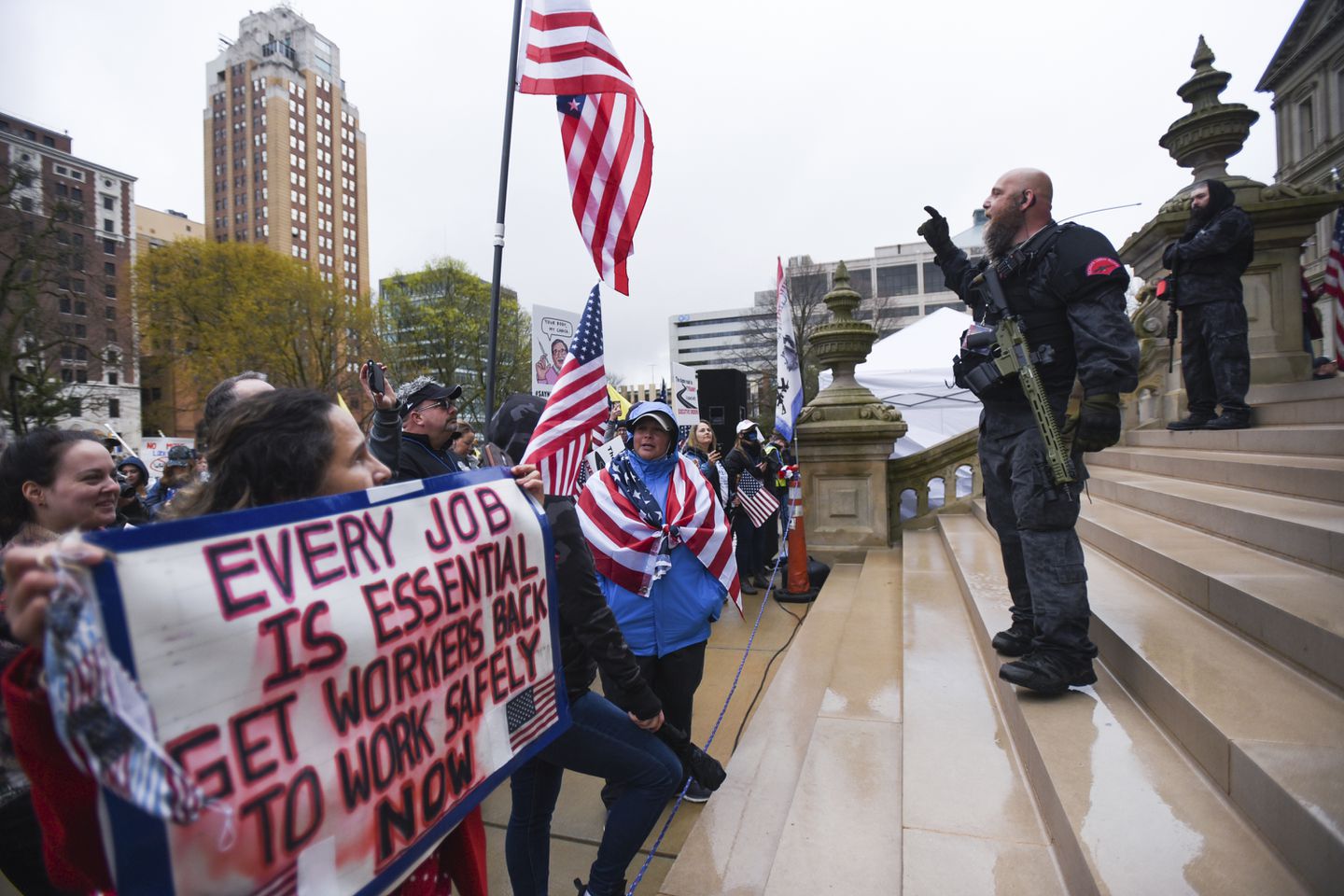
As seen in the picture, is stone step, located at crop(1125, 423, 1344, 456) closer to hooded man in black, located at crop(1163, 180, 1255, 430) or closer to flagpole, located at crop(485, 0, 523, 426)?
hooded man in black, located at crop(1163, 180, 1255, 430)

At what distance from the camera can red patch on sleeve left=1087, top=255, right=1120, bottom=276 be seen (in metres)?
2.54

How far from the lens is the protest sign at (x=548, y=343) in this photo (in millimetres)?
7746

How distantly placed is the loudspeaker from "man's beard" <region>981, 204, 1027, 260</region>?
7.56m

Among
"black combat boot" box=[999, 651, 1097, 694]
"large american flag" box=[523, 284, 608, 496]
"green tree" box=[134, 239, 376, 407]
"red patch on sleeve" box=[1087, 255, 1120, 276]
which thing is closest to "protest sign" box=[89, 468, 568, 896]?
"large american flag" box=[523, 284, 608, 496]

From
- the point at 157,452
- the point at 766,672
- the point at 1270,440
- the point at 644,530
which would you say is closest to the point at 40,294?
the point at 157,452

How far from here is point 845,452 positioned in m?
7.93

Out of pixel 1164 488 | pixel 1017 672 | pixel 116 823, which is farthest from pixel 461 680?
pixel 1164 488

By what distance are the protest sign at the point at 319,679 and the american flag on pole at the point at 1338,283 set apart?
922 cm

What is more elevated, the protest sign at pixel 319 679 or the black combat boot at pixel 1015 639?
the protest sign at pixel 319 679

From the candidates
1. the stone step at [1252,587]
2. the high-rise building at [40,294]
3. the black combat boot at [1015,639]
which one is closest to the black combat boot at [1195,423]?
the stone step at [1252,587]

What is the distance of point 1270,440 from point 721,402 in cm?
699

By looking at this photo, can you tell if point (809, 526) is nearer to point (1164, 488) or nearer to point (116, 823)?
point (1164, 488)

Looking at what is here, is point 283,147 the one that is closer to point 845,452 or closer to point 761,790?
point 845,452

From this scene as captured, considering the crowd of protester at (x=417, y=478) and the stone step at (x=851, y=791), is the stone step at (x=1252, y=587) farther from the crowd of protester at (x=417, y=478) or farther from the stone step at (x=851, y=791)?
the crowd of protester at (x=417, y=478)
